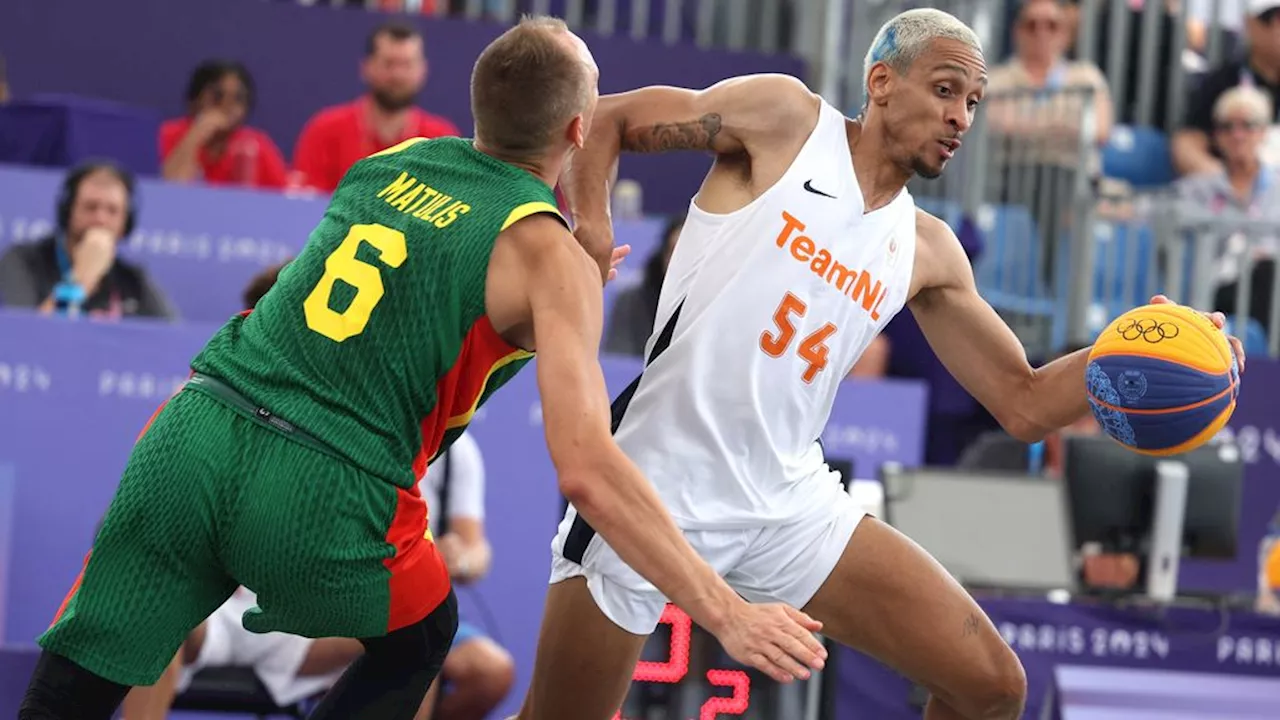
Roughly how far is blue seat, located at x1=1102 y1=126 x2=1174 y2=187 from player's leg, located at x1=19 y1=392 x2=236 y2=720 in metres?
7.67

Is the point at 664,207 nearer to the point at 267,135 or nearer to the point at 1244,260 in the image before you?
the point at 267,135

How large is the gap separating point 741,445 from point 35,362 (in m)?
3.64

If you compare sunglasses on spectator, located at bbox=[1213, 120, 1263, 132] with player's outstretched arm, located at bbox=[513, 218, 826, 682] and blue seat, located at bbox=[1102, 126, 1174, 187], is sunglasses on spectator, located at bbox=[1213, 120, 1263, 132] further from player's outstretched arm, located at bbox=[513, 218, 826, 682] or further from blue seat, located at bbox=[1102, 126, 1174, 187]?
player's outstretched arm, located at bbox=[513, 218, 826, 682]

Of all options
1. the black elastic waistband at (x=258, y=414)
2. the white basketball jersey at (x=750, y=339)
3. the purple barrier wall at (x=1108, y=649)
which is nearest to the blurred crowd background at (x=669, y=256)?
the purple barrier wall at (x=1108, y=649)

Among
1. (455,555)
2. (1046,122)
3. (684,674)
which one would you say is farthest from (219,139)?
(684,674)

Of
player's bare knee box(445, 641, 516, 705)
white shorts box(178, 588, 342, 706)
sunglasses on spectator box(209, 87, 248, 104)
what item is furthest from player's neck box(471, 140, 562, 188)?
sunglasses on spectator box(209, 87, 248, 104)

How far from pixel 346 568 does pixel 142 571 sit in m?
0.37

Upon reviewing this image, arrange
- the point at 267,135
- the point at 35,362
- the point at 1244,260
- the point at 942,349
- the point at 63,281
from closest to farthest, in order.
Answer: the point at 942,349 → the point at 35,362 → the point at 63,281 → the point at 1244,260 → the point at 267,135

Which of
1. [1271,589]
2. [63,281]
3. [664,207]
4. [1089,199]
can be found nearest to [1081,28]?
[1089,199]

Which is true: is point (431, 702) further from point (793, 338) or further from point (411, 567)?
point (411, 567)

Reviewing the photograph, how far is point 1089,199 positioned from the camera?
9.16 meters

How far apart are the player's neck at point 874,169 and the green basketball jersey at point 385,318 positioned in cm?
107

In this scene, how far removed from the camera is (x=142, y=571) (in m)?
3.54

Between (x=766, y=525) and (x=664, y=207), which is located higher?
(x=766, y=525)
